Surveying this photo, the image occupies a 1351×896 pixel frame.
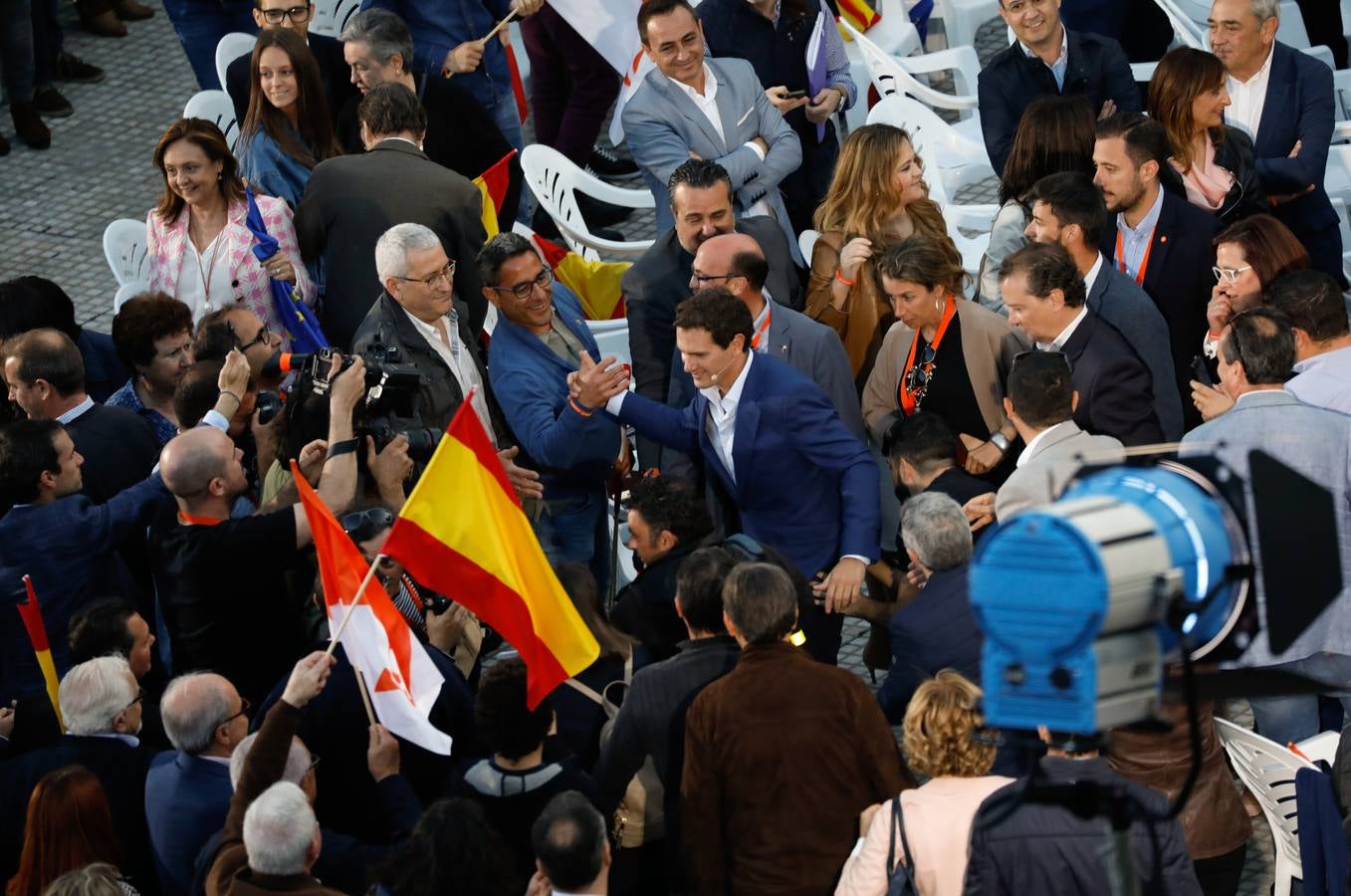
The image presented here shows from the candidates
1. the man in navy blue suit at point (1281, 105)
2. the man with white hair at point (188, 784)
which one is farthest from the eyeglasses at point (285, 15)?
the man with white hair at point (188, 784)

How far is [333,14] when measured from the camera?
10383 millimetres

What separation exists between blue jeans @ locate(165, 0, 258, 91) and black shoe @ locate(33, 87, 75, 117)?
4.85ft

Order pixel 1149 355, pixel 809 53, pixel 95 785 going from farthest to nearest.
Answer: pixel 809 53, pixel 1149 355, pixel 95 785

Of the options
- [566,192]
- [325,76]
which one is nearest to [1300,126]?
[566,192]

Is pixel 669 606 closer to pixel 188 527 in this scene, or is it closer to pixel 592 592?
pixel 592 592

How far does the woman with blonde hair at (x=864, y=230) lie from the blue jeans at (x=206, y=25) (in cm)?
375

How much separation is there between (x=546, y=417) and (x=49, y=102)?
5.57 meters

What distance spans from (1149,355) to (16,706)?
3.85 m

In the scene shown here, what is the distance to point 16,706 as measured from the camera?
575cm

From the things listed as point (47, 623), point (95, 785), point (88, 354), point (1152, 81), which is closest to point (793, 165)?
point (1152, 81)

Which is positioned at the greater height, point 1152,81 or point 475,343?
point 1152,81

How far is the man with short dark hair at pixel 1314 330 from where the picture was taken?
614cm

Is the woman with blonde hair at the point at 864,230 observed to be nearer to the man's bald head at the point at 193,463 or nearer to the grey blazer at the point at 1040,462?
the grey blazer at the point at 1040,462

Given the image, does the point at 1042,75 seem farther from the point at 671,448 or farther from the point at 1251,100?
the point at 671,448
